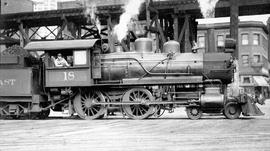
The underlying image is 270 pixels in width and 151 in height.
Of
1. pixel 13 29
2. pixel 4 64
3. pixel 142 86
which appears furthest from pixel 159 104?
pixel 13 29

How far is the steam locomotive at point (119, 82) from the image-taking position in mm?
12508

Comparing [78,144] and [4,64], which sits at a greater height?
[4,64]

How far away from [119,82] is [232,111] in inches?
137

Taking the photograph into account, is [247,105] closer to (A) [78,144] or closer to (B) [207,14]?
(B) [207,14]

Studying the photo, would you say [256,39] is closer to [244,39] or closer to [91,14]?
[244,39]

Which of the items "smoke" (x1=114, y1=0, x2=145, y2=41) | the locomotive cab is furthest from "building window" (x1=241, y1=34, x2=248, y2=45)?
the locomotive cab

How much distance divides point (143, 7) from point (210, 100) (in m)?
7.08

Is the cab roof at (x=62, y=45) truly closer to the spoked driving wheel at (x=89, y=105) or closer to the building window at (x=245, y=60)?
the spoked driving wheel at (x=89, y=105)

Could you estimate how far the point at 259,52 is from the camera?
47438 millimetres

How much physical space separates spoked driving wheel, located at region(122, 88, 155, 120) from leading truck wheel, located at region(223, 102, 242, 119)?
216 centimetres

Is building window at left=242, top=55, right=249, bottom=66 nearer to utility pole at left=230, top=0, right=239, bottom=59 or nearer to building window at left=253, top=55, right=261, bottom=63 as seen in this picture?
building window at left=253, top=55, right=261, bottom=63

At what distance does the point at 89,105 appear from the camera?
13.1 meters

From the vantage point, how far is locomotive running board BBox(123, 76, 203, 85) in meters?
12.5

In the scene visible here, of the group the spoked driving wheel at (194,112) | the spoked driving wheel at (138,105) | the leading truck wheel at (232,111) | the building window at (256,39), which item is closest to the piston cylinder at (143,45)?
the spoked driving wheel at (138,105)
